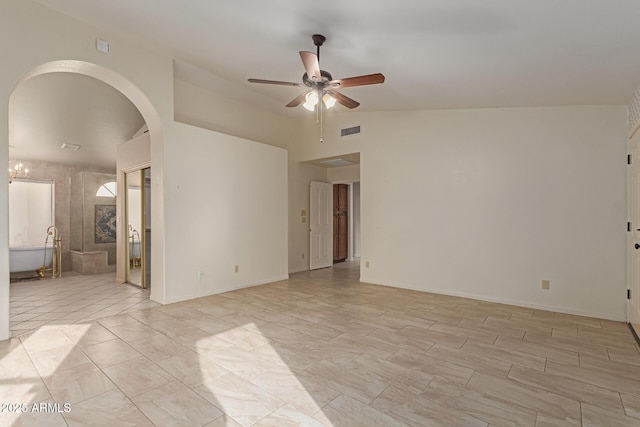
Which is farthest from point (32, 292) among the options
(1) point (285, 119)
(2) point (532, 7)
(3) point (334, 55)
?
(2) point (532, 7)

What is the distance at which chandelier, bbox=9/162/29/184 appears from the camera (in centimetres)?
644

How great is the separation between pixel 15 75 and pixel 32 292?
3.74 meters

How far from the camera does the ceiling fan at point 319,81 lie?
2908 mm

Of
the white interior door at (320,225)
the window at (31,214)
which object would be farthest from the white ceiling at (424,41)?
the window at (31,214)

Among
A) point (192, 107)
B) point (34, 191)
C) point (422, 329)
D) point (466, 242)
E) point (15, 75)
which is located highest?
point (192, 107)

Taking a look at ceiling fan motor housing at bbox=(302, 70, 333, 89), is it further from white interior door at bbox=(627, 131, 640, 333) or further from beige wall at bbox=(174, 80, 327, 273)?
white interior door at bbox=(627, 131, 640, 333)

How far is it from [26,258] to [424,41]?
321 inches

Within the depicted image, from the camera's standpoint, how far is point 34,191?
278 inches

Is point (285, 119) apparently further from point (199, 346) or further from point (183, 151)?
point (199, 346)

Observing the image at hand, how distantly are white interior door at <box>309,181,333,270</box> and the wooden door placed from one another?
0.84m

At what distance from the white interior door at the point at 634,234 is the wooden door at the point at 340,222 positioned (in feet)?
19.3

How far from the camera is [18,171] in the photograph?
6.51 m

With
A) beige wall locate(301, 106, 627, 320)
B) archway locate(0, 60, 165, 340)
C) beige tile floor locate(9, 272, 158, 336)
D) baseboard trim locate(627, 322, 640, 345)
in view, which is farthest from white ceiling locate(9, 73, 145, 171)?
baseboard trim locate(627, 322, 640, 345)

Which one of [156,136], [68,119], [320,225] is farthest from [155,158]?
[320,225]
